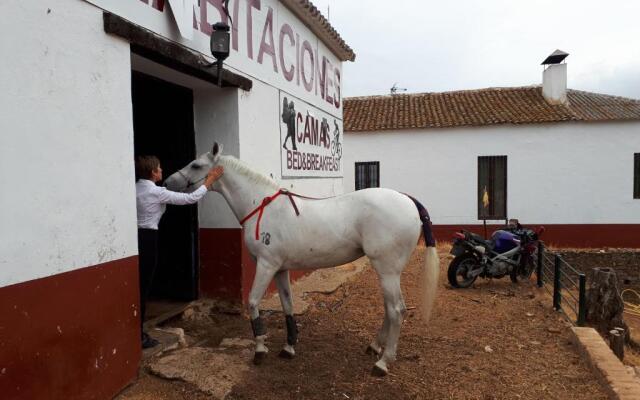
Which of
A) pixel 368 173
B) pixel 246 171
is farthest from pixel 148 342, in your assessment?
pixel 368 173

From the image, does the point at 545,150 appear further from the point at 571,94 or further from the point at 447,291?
the point at 447,291

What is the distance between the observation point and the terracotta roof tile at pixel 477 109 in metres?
15.8

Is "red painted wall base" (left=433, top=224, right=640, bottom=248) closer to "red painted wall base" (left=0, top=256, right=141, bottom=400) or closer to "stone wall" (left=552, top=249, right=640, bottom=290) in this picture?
"stone wall" (left=552, top=249, right=640, bottom=290)

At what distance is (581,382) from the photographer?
3.75m

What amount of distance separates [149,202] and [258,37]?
2.97 meters

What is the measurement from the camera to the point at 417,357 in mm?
4152

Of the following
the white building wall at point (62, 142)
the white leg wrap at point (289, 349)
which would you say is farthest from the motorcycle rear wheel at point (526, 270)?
the white building wall at point (62, 142)

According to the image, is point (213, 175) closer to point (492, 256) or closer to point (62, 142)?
point (62, 142)

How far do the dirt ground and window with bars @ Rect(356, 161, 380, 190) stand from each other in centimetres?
1083

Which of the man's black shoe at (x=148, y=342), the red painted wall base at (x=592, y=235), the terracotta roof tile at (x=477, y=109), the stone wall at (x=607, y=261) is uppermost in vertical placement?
the terracotta roof tile at (x=477, y=109)

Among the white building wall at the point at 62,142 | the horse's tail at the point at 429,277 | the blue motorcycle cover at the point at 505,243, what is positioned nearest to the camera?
the white building wall at the point at 62,142

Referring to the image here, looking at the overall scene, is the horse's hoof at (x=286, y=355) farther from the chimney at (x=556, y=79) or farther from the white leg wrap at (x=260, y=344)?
the chimney at (x=556, y=79)

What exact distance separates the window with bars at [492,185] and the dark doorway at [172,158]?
524 inches

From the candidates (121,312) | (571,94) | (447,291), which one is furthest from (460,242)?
(571,94)
